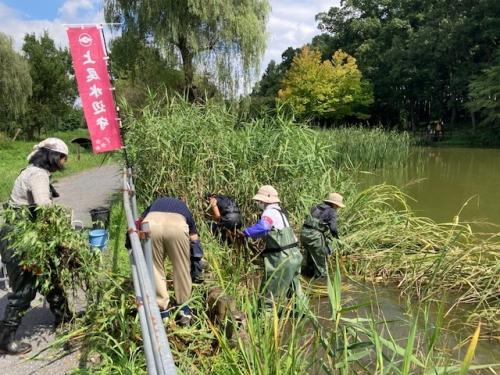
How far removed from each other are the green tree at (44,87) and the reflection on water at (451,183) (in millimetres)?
23785

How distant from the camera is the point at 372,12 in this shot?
38.7m

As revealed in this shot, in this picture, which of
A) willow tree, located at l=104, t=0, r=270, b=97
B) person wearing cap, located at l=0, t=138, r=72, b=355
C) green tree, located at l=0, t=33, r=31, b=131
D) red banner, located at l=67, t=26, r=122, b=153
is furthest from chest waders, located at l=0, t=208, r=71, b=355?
green tree, located at l=0, t=33, r=31, b=131

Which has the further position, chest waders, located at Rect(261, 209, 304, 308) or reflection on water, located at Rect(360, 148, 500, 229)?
reflection on water, located at Rect(360, 148, 500, 229)

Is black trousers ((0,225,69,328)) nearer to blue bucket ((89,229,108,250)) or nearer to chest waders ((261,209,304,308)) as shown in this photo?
blue bucket ((89,229,108,250))

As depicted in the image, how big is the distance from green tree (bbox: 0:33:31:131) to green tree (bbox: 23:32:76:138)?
410cm

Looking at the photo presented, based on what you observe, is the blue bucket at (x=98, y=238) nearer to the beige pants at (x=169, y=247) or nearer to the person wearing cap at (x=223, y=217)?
the person wearing cap at (x=223, y=217)

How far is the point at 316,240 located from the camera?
5301mm

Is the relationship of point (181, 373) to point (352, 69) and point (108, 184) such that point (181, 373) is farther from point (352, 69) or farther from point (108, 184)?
point (352, 69)

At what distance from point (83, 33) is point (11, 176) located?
27.0ft

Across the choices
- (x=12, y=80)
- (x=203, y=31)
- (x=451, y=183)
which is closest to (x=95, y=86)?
(x=203, y=31)

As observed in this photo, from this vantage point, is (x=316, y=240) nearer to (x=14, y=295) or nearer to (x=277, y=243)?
(x=277, y=243)

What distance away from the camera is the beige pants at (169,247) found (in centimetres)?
343

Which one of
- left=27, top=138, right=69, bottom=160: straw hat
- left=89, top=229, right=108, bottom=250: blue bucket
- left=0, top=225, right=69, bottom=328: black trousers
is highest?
left=27, top=138, right=69, bottom=160: straw hat

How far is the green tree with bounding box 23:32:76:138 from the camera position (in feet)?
99.1
